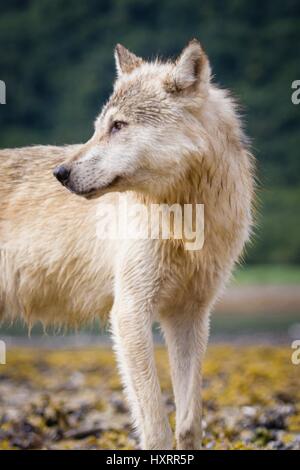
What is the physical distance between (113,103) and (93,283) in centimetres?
167

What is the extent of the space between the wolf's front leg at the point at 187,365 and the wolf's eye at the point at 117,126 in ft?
5.15

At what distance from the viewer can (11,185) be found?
7.73 metres

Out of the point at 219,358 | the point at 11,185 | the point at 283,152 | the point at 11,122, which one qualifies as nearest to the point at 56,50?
the point at 11,122

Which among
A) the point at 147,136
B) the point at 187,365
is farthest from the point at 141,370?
the point at 147,136

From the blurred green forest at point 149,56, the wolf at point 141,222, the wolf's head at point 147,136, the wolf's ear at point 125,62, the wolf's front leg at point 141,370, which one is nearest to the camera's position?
the wolf's head at point 147,136

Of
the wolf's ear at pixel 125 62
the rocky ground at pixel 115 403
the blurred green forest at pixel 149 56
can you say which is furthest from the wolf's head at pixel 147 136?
the blurred green forest at pixel 149 56

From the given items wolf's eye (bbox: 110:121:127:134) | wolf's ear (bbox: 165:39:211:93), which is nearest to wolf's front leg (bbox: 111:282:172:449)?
wolf's eye (bbox: 110:121:127:134)

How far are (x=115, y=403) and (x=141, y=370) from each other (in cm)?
412

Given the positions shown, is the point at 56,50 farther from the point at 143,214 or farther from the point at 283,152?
the point at 143,214

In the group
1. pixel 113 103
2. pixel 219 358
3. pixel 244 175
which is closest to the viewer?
pixel 113 103

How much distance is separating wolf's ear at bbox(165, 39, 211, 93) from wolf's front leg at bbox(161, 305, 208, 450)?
1733mm

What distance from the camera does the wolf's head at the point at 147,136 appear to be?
614cm

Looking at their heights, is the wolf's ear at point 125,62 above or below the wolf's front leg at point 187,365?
above

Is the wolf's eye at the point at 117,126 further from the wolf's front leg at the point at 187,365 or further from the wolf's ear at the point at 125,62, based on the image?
the wolf's front leg at the point at 187,365
